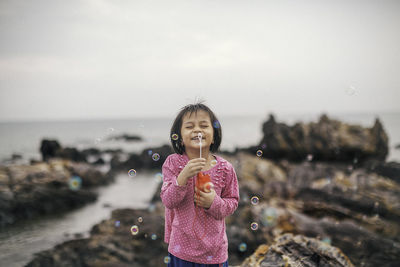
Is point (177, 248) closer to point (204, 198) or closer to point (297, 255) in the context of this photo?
point (204, 198)

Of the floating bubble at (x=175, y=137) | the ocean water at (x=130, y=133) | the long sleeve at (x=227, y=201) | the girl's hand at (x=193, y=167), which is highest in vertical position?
the floating bubble at (x=175, y=137)

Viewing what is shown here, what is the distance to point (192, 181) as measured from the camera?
186 centimetres

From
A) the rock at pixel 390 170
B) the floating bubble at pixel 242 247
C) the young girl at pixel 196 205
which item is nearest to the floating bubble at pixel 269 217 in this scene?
the floating bubble at pixel 242 247

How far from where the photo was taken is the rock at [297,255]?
2.61m

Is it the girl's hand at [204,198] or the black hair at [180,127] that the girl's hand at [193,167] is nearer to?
the girl's hand at [204,198]

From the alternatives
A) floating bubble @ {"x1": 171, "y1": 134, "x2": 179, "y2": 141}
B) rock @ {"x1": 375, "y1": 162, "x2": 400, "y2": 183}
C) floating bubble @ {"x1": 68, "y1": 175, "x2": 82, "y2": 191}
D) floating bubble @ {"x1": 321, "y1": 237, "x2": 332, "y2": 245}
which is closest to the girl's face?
floating bubble @ {"x1": 171, "y1": 134, "x2": 179, "y2": 141}

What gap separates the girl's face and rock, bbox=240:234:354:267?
148 centimetres

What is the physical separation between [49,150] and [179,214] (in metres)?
17.5

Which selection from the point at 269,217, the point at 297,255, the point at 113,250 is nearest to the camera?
the point at 297,255

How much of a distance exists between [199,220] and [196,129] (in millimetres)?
599

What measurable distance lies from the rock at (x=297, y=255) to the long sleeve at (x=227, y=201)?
1.12 metres

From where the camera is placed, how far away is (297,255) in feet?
8.76

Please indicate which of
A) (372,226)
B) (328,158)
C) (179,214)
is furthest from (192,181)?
(328,158)

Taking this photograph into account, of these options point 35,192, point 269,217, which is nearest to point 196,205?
point 269,217
